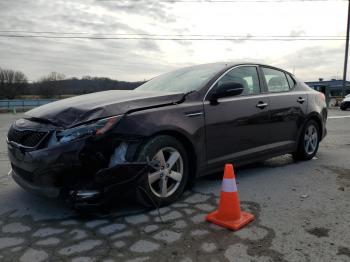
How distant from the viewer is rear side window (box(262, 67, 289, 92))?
5121 mm

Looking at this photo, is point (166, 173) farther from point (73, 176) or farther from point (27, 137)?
point (27, 137)

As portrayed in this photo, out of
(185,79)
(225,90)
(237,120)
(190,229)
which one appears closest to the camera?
(190,229)

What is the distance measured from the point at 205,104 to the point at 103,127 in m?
1.33

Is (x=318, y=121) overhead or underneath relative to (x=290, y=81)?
underneath

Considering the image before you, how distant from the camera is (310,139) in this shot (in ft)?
19.2

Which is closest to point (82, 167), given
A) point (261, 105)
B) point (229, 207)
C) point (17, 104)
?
point (229, 207)

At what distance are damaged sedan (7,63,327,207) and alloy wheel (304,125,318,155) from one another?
813 mm

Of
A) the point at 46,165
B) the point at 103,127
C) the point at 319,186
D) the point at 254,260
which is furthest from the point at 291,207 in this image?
the point at 46,165

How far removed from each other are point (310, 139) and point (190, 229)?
138 inches

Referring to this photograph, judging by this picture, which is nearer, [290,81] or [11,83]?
[290,81]

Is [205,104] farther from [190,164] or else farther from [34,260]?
[34,260]

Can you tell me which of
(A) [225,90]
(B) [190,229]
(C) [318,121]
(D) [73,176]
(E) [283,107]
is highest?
(A) [225,90]

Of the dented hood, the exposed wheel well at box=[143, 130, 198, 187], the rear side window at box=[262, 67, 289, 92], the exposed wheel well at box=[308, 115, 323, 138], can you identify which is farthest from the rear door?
the dented hood

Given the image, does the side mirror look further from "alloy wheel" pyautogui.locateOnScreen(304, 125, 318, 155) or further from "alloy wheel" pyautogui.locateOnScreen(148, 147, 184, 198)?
"alloy wheel" pyautogui.locateOnScreen(304, 125, 318, 155)
